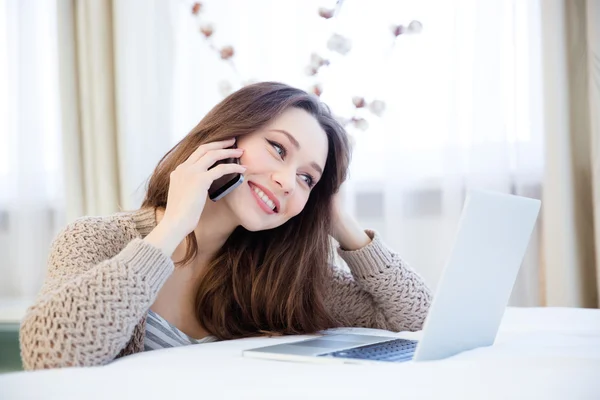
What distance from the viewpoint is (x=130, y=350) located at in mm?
1255

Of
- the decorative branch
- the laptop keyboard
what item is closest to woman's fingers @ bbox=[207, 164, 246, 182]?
the laptop keyboard

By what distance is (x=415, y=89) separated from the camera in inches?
94.9

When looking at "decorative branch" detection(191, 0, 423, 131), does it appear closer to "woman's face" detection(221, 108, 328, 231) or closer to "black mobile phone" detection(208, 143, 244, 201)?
"woman's face" detection(221, 108, 328, 231)

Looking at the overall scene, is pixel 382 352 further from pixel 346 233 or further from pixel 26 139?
pixel 26 139

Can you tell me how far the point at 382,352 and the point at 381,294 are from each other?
588mm

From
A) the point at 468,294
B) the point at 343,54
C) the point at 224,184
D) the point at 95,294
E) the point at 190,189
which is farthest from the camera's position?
the point at 343,54

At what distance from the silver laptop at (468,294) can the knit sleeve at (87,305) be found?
8.2 inches

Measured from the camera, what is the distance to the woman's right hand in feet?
4.09

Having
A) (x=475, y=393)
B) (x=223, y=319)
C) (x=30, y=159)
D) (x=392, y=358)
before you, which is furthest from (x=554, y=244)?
(x=30, y=159)

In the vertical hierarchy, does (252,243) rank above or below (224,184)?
below

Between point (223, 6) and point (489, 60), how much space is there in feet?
3.38

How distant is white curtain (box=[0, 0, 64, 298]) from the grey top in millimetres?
1631

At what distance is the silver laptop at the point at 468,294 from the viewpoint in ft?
2.98

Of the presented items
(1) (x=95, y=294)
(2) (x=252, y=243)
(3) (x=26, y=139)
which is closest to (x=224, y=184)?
(2) (x=252, y=243)
